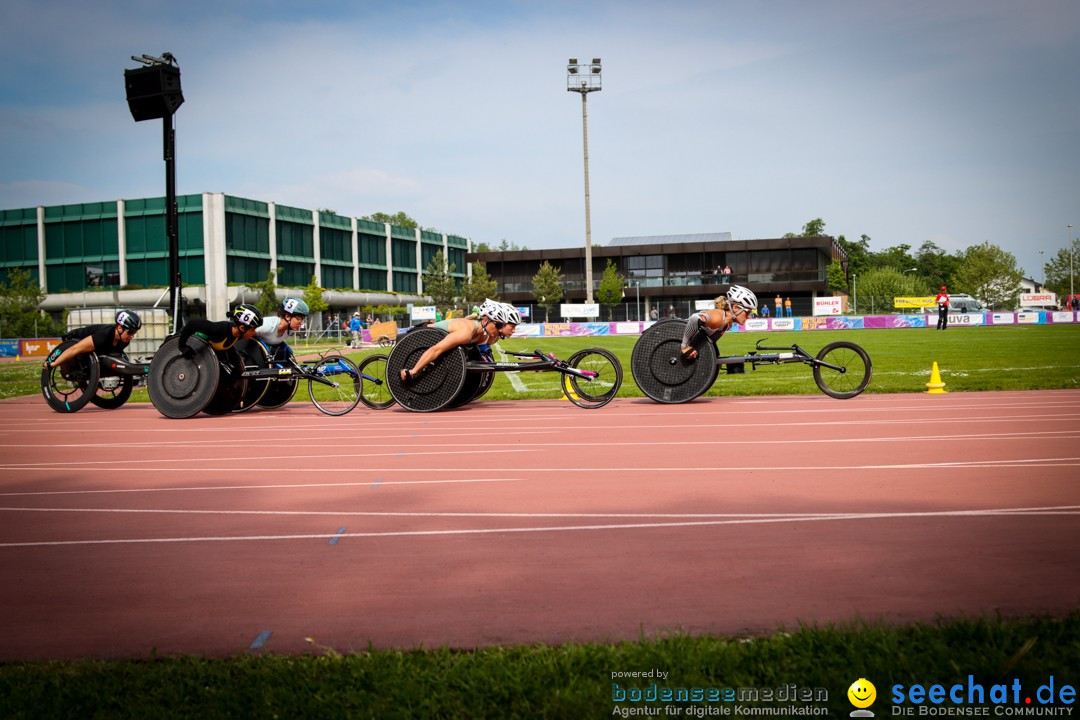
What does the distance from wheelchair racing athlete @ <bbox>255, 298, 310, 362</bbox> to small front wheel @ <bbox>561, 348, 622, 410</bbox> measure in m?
4.27

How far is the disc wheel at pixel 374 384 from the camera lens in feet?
45.1

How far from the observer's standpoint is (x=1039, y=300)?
66.1 metres

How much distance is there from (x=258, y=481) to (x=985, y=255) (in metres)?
99.9

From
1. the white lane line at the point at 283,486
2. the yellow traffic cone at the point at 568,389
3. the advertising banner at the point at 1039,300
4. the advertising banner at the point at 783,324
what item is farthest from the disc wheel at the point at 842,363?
the advertising banner at the point at 1039,300

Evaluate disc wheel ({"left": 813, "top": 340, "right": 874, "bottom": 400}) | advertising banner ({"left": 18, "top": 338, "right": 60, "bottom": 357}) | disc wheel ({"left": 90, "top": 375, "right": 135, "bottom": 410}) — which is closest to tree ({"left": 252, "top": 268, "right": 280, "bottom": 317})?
advertising banner ({"left": 18, "top": 338, "right": 60, "bottom": 357})

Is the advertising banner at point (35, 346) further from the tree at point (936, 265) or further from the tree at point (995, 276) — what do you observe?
the tree at point (936, 265)

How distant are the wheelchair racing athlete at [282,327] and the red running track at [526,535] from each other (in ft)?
12.9

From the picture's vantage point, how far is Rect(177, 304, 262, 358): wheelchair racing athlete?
1287cm

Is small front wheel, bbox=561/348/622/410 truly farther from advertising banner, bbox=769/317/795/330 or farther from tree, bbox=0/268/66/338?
advertising banner, bbox=769/317/795/330

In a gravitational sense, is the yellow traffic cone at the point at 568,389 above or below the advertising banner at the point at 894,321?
below

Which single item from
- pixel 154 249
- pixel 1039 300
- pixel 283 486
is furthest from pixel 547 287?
pixel 283 486

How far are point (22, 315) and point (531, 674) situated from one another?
60143 millimetres

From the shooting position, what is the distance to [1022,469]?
7.14 m

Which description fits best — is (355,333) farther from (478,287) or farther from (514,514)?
(514,514)
